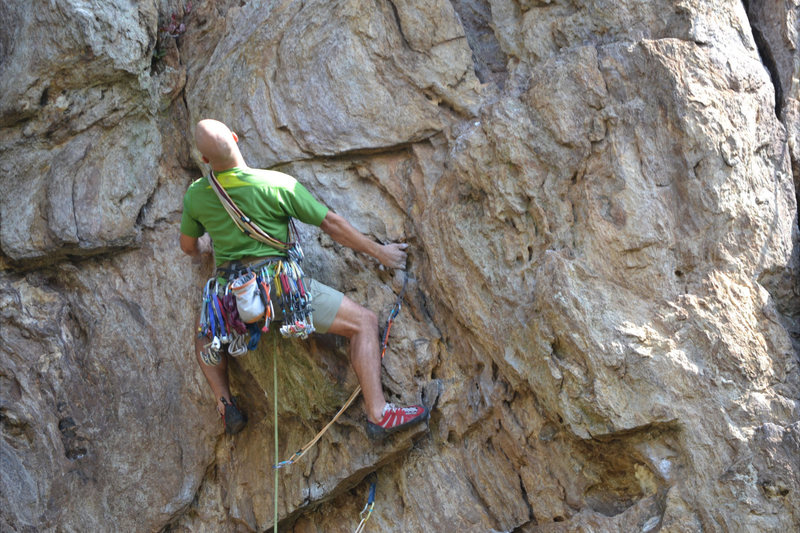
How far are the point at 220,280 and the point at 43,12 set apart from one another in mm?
2213

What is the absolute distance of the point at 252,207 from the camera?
4.27 metres

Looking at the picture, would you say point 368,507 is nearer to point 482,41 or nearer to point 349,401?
point 349,401

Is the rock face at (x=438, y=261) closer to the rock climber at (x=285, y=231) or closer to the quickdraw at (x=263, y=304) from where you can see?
the rock climber at (x=285, y=231)

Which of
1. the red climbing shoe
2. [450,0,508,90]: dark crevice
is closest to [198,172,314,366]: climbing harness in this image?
the red climbing shoe

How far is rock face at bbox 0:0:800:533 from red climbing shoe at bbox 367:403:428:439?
0.48ft

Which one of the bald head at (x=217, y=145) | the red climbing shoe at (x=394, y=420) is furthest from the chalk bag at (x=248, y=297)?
the red climbing shoe at (x=394, y=420)

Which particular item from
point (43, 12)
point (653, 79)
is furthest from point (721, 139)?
point (43, 12)

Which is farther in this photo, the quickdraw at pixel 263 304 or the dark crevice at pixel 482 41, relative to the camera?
the dark crevice at pixel 482 41

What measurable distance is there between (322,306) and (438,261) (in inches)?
27.7

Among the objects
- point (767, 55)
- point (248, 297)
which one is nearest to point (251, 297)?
point (248, 297)

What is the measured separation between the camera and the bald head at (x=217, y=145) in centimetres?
425

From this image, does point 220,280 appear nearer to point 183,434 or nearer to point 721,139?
point 183,434

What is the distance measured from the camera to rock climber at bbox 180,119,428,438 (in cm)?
427

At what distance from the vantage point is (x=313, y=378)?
15.2 ft
